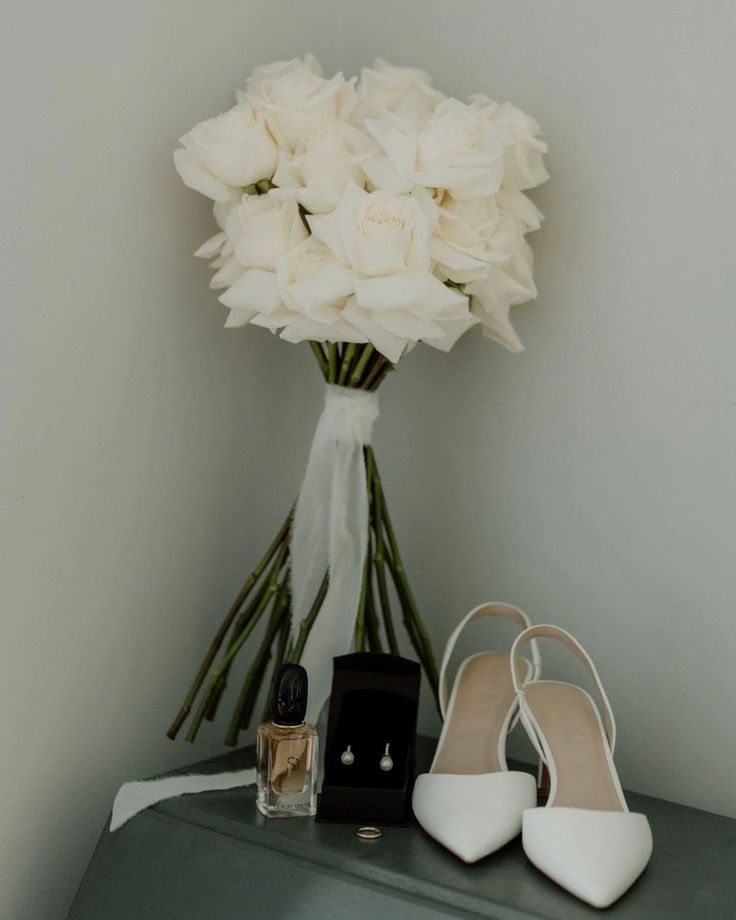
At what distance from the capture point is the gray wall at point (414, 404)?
1.07 meters

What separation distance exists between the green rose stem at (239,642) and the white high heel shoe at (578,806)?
0.30 meters

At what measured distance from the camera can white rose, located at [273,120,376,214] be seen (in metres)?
1.05

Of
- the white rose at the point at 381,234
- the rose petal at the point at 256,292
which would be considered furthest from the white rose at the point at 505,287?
the rose petal at the point at 256,292

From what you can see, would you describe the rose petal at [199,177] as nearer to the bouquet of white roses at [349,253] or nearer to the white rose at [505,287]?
the bouquet of white roses at [349,253]

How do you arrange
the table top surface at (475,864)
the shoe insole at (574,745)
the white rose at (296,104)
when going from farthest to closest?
the white rose at (296,104) → the shoe insole at (574,745) → the table top surface at (475,864)

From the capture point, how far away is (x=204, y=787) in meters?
1.08

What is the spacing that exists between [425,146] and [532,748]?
0.74 m

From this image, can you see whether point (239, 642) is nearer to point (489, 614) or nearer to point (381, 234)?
point (489, 614)

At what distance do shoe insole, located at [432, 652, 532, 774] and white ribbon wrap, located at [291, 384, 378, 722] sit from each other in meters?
0.15

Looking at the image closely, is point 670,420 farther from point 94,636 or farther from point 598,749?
point 94,636

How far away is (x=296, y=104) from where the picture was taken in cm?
110

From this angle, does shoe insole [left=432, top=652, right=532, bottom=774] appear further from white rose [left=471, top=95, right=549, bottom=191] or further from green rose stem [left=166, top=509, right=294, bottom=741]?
white rose [left=471, top=95, right=549, bottom=191]

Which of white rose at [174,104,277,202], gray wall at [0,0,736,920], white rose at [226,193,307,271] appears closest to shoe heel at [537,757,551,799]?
gray wall at [0,0,736,920]

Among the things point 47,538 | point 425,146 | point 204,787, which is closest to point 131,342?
point 47,538
